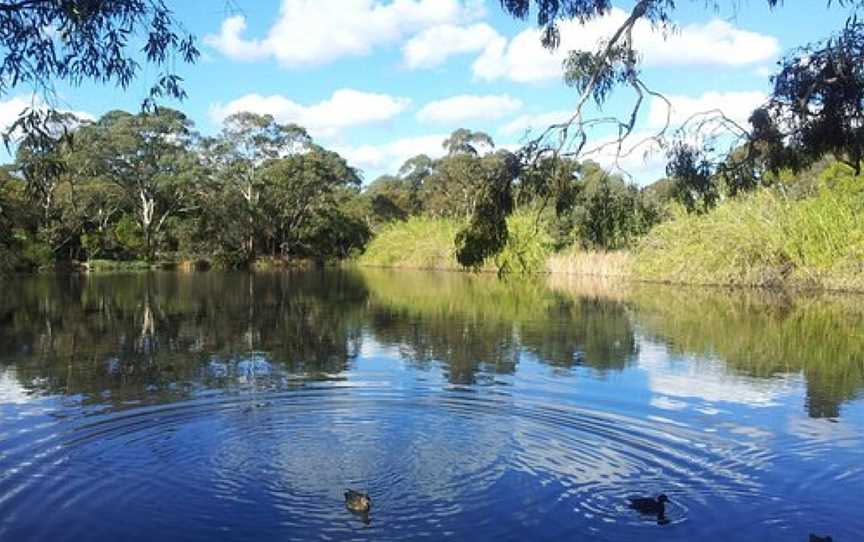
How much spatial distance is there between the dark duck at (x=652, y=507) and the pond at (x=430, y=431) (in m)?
0.07

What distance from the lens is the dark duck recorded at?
7.44 meters

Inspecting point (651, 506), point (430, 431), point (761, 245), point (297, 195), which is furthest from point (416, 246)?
point (651, 506)

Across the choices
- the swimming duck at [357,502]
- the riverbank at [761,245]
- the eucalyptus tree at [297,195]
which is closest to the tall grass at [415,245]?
the eucalyptus tree at [297,195]

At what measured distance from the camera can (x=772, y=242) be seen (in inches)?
1446

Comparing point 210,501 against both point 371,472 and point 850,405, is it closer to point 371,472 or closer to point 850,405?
point 371,472

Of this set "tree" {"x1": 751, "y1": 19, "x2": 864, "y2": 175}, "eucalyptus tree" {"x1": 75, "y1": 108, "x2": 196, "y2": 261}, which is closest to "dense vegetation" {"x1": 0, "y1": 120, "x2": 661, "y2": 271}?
"eucalyptus tree" {"x1": 75, "y1": 108, "x2": 196, "y2": 261}

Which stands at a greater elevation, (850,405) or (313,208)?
(313,208)

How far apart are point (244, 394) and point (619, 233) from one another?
114 ft

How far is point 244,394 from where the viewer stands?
12555 millimetres

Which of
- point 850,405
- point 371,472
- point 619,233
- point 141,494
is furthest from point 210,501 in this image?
point 619,233

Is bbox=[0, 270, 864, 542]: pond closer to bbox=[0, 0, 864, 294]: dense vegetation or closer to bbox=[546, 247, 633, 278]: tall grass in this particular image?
bbox=[0, 0, 864, 294]: dense vegetation

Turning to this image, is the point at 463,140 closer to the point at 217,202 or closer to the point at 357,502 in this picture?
the point at 217,202

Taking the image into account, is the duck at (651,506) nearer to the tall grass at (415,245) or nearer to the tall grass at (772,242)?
the tall grass at (772,242)

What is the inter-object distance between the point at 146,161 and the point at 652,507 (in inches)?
2192
